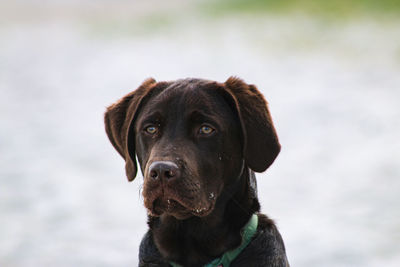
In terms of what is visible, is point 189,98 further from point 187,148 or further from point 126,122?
point 126,122

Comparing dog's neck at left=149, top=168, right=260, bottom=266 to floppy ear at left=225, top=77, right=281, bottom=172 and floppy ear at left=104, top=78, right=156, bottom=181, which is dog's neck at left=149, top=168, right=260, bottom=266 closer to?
floppy ear at left=225, top=77, right=281, bottom=172

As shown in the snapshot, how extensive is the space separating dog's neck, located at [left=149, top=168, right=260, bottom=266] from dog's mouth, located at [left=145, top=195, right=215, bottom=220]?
0.56ft

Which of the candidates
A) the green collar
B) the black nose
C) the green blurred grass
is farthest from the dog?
the green blurred grass

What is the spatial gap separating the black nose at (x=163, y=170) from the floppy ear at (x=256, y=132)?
552 mm

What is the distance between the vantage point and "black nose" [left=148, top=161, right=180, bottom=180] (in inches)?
188

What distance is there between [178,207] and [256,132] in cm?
69

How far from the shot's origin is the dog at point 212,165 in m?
5.04

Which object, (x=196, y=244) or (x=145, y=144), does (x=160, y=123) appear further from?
(x=196, y=244)

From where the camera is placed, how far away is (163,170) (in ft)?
15.6

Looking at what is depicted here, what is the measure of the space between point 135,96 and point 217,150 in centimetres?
80

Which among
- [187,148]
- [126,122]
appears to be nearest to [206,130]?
[187,148]

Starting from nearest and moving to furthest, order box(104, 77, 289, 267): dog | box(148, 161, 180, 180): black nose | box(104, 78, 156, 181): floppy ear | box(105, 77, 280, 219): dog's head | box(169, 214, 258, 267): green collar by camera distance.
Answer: box(148, 161, 180, 180): black nose < box(105, 77, 280, 219): dog's head < box(104, 77, 289, 267): dog < box(169, 214, 258, 267): green collar < box(104, 78, 156, 181): floppy ear

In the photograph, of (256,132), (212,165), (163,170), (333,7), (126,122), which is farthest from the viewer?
(333,7)

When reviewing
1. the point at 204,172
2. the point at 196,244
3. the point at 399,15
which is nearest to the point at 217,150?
the point at 204,172
